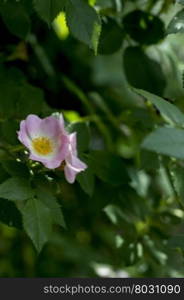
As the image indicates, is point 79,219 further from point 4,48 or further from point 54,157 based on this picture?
point 54,157

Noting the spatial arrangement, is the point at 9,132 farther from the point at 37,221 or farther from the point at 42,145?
the point at 37,221

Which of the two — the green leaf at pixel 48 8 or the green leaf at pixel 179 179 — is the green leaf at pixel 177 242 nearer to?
the green leaf at pixel 179 179

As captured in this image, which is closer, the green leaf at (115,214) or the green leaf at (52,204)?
the green leaf at (52,204)

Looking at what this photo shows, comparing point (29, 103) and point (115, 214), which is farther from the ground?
point (29, 103)

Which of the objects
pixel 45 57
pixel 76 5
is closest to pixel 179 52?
pixel 45 57

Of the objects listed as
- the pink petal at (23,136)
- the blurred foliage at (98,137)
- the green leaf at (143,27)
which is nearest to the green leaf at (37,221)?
the blurred foliage at (98,137)

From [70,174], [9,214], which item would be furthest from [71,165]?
[9,214]

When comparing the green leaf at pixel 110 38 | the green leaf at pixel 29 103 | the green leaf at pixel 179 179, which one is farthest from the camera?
the green leaf at pixel 110 38
